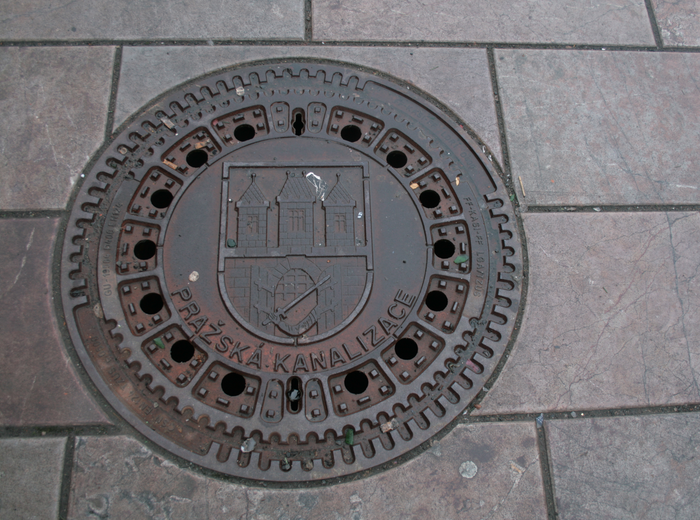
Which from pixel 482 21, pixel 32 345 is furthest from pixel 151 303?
pixel 482 21

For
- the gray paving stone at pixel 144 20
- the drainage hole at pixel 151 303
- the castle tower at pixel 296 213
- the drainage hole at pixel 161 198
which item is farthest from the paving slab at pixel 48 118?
the castle tower at pixel 296 213

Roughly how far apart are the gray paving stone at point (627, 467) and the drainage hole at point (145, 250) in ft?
7.13

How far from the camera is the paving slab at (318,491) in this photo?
210 centimetres

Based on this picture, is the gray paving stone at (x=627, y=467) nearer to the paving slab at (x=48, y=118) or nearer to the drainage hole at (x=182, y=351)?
the drainage hole at (x=182, y=351)

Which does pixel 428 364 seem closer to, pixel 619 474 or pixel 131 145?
pixel 619 474

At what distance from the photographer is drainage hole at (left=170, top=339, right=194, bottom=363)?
239cm

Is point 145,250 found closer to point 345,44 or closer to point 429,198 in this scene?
point 429,198

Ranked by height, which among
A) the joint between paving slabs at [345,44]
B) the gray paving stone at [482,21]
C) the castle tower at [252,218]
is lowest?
the castle tower at [252,218]

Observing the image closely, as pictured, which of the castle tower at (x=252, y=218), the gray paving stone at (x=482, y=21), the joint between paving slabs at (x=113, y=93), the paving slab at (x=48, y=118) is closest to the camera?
the castle tower at (x=252, y=218)

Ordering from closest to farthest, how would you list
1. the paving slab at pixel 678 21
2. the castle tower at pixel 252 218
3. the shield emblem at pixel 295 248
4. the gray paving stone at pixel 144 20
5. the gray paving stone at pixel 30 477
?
1. the gray paving stone at pixel 30 477
2. the shield emblem at pixel 295 248
3. the castle tower at pixel 252 218
4. the gray paving stone at pixel 144 20
5. the paving slab at pixel 678 21

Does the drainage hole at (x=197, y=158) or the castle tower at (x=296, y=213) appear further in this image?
the drainage hole at (x=197, y=158)

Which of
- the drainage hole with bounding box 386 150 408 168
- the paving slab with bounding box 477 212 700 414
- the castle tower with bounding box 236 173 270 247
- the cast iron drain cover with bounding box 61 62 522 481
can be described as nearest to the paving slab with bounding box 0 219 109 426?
the cast iron drain cover with bounding box 61 62 522 481

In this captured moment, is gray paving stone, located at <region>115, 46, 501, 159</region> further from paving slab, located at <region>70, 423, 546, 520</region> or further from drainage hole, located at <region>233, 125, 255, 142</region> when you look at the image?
paving slab, located at <region>70, 423, 546, 520</region>

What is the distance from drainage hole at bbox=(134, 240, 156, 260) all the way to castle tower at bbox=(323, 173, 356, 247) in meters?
0.93
